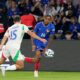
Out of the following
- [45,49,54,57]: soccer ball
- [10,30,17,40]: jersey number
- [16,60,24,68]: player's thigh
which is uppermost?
[10,30,17,40]: jersey number

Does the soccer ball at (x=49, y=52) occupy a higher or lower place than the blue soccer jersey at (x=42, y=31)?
lower

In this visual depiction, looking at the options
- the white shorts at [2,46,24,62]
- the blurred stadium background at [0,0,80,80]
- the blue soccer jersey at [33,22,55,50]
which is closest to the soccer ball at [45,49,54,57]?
the blue soccer jersey at [33,22,55,50]

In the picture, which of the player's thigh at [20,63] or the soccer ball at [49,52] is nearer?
the player's thigh at [20,63]

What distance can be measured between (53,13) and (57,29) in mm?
675

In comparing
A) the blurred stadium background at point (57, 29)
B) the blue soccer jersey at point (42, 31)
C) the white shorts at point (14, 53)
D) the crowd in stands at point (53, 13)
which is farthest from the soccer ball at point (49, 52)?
the white shorts at point (14, 53)

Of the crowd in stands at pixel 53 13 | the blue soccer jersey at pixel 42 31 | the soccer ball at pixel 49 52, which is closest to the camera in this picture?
the blue soccer jersey at pixel 42 31

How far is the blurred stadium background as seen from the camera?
19.0 metres

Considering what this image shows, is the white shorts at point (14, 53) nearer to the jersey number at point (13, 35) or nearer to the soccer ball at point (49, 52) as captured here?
the jersey number at point (13, 35)

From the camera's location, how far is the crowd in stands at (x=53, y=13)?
19.5 meters

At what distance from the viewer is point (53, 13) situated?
19984 millimetres

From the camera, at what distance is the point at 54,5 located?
66.3 ft

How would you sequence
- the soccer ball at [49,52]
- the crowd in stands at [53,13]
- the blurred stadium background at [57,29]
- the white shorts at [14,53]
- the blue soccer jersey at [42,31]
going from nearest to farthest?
the white shorts at [14,53] → the blue soccer jersey at [42,31] → the soccer ball at [49,52] → the blurred stadium background at [57,29] → the crowd in stands at [53,13]

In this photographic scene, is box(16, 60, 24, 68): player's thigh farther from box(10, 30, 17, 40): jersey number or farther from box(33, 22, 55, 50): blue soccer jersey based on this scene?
box(33, 22, 55, 50): blue soccer jersey

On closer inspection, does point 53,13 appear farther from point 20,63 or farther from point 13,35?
point 20,63
